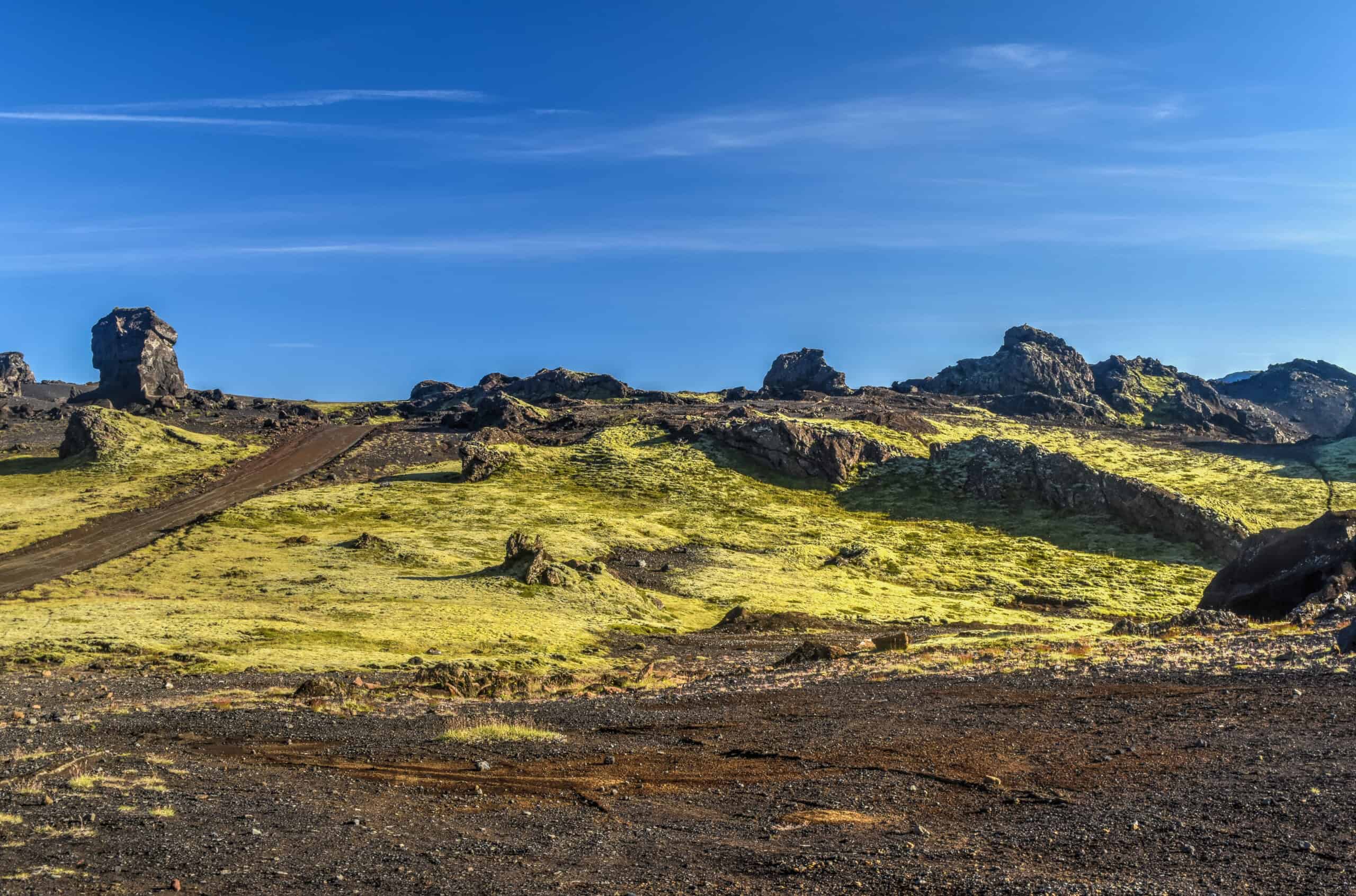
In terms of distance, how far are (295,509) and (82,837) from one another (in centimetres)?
9696

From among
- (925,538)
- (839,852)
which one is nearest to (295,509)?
(925,538)

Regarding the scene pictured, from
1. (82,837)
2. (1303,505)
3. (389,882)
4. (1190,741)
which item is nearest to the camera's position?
(389,882)

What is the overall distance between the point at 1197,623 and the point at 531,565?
4574 cm

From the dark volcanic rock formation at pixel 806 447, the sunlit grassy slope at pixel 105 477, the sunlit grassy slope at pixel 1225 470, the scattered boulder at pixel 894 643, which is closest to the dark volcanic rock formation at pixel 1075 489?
the sunlit grassy slope at pixel 1225 470

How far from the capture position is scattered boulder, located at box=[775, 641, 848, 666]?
4097cm

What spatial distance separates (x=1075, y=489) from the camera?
124188mm

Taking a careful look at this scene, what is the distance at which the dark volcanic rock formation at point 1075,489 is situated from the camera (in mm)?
108125

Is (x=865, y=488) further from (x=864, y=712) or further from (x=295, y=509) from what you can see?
(x=864, y=712)

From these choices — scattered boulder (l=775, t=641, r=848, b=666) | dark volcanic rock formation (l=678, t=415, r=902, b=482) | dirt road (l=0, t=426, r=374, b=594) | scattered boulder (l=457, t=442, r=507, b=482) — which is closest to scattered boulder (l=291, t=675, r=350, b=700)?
scattered boulder (l=775, t=641, r=848, b=666)

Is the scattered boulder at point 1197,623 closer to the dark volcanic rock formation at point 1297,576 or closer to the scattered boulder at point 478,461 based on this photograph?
the dark volcanic rock formation at point 1297,576

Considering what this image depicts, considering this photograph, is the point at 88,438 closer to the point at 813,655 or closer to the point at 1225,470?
the point at 813,655

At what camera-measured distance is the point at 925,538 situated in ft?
373

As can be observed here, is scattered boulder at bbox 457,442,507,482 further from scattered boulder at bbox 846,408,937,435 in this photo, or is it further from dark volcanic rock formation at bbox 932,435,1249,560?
dark volcanic rock formation at bbox 932,435,1249,560

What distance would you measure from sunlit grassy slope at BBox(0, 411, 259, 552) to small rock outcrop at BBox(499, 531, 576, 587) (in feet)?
169
